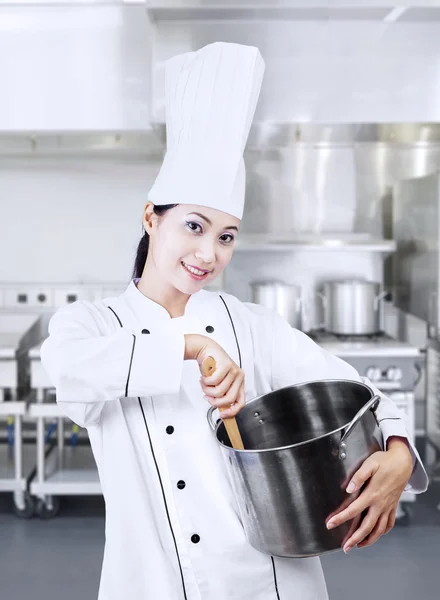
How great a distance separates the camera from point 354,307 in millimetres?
3197

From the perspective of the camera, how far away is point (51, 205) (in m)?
3.78

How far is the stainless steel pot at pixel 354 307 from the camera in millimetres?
3189

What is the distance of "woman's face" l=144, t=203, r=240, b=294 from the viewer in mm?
1038

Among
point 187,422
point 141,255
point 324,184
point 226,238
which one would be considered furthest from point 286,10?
point 187,422

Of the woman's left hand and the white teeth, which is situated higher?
the white teeth

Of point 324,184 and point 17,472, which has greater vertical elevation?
point 324,184

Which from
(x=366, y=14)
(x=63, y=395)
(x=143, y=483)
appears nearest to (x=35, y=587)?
(x=143, y=483)

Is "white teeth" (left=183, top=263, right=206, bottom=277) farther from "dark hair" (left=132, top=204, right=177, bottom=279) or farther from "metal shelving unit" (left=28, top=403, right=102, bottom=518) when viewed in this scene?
"metal shelving unit" (left=28, top=403, right=102, bottom=518)

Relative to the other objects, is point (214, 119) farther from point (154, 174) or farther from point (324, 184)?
point (154, 174)

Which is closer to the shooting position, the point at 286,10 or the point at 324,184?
the point at 286,10

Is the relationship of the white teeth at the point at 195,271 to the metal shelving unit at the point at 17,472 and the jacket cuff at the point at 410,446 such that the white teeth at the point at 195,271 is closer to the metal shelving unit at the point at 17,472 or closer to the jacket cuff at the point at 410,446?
the jacket cuff at the point at 410,446

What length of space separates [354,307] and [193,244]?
7.42ft

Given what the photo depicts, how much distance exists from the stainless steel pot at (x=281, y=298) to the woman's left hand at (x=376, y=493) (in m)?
2.25

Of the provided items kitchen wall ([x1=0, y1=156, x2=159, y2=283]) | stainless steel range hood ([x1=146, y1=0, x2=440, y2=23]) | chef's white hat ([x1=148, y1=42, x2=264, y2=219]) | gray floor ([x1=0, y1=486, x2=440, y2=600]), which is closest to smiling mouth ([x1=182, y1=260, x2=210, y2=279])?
chef's white hat ([x1=148, y1=42, x2=264, y2=219])
